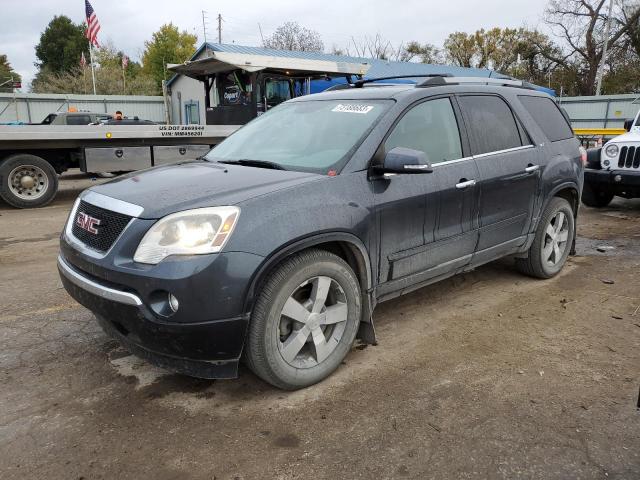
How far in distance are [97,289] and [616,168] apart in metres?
8.48

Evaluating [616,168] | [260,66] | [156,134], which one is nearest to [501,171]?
[616,168]

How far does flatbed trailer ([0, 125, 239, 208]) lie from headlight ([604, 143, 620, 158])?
285 inches

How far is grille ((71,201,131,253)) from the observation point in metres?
2.89

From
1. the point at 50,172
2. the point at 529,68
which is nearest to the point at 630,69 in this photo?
the point at 529,68

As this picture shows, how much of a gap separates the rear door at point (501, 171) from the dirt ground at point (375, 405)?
0.65 meters

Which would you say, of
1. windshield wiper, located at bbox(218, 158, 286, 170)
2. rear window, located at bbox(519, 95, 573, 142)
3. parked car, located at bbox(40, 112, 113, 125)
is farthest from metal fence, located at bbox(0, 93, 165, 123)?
rear window, located at bbox(519, 95, 573, 142)

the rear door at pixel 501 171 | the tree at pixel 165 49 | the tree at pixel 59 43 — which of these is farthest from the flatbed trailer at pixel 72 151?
the tree at pixel 59 43

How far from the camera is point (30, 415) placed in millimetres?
2893

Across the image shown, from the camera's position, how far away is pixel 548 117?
5020 mm

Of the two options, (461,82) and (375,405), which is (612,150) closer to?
(461,82)

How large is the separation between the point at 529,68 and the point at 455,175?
5215 centimetres

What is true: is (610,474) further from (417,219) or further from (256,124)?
(256,124)

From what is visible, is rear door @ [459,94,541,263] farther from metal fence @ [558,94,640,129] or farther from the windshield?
metal fence @ [558,94,640,129]

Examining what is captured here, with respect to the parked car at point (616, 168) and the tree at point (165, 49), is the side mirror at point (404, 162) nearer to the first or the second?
the parked car at point (616, 168)
